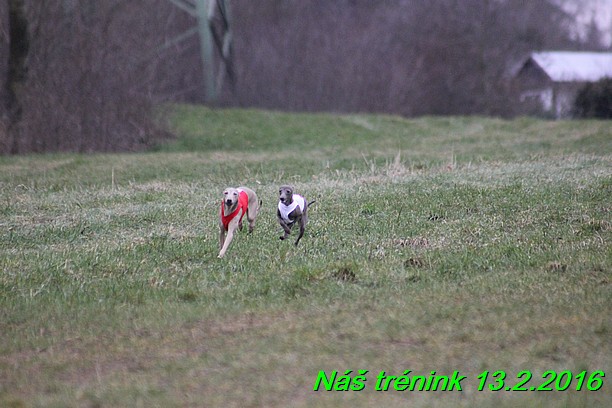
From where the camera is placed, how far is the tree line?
23250 millimetres

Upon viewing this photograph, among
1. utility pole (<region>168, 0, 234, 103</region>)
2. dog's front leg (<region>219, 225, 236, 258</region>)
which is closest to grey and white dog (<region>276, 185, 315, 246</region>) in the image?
dog's front leg (<region>219, 225, 236, 258</region>)

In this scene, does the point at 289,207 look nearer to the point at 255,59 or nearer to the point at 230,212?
the point at 230,212

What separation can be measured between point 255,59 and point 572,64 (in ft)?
72.0

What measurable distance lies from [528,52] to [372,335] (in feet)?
152

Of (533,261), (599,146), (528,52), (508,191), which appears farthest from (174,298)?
(528,52)

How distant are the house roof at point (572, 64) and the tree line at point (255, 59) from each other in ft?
3.63

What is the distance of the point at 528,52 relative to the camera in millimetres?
49125

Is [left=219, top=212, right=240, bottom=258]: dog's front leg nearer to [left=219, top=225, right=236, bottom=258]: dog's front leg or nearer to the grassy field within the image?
[left=219, top=225, right=236, bottom=258]: dog's front leg

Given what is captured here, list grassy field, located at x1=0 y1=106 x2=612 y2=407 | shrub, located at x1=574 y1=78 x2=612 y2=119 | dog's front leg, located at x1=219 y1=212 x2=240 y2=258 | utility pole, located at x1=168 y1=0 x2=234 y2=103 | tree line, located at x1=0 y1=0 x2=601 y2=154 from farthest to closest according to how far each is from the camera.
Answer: shrub, located at x1=574 y1=78 x2=612 y2=119 → utility pole, located at x1=168 y1=0 x2=234 y2=103 → tree line, located at x1=0 y1=0 x2=601 y2=154 → dog's front leg, located at x1=219 y1=212 x2=240 y2=258 → grassy field, located at x1=0 y1=106 x2=612 y2=407

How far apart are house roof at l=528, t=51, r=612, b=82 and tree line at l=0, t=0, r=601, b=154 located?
111cm

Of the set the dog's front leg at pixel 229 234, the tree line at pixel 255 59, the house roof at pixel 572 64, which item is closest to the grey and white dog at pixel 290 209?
the dog's front leg at pixel 229 234

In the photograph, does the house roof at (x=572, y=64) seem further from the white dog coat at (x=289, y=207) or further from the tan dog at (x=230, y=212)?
the tan dog at (x=230, y=212)

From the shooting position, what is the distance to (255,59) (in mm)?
40031

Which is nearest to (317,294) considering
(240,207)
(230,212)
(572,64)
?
(230,212)
